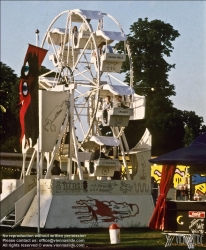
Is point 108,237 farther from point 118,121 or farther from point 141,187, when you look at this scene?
point 118,121

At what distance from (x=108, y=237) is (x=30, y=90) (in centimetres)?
1016

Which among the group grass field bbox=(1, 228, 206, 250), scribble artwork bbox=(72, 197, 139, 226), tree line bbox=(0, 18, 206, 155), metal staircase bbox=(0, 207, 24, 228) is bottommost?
grass field bbox=(1, 228, 206, 250)

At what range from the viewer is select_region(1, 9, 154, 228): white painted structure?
34.2 meters

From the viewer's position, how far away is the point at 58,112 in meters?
36.8

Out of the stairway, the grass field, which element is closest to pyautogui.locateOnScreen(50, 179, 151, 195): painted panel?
the grass field

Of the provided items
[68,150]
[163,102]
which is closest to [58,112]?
[68,150]

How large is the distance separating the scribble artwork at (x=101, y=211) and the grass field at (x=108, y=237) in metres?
0.75

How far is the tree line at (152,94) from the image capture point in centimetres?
6241

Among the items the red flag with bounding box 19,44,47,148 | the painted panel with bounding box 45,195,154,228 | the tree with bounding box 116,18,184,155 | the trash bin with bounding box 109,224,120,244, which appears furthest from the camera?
the tree with bounding box 116,18,184,155

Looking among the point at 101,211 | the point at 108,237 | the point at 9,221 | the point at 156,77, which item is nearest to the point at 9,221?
the point at 9,221

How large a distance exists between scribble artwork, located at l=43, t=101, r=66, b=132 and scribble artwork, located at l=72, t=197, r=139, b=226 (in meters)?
4.05

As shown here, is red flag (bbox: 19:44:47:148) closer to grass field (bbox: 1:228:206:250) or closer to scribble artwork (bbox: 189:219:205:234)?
grass field (bbox: 1:228:206:250)

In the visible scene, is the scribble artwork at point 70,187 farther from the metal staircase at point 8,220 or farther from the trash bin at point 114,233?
the trash bin at point 114,233

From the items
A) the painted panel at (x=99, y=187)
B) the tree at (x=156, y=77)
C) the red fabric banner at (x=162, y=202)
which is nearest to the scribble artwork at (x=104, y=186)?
the painted panel at (x=99, y=187)
